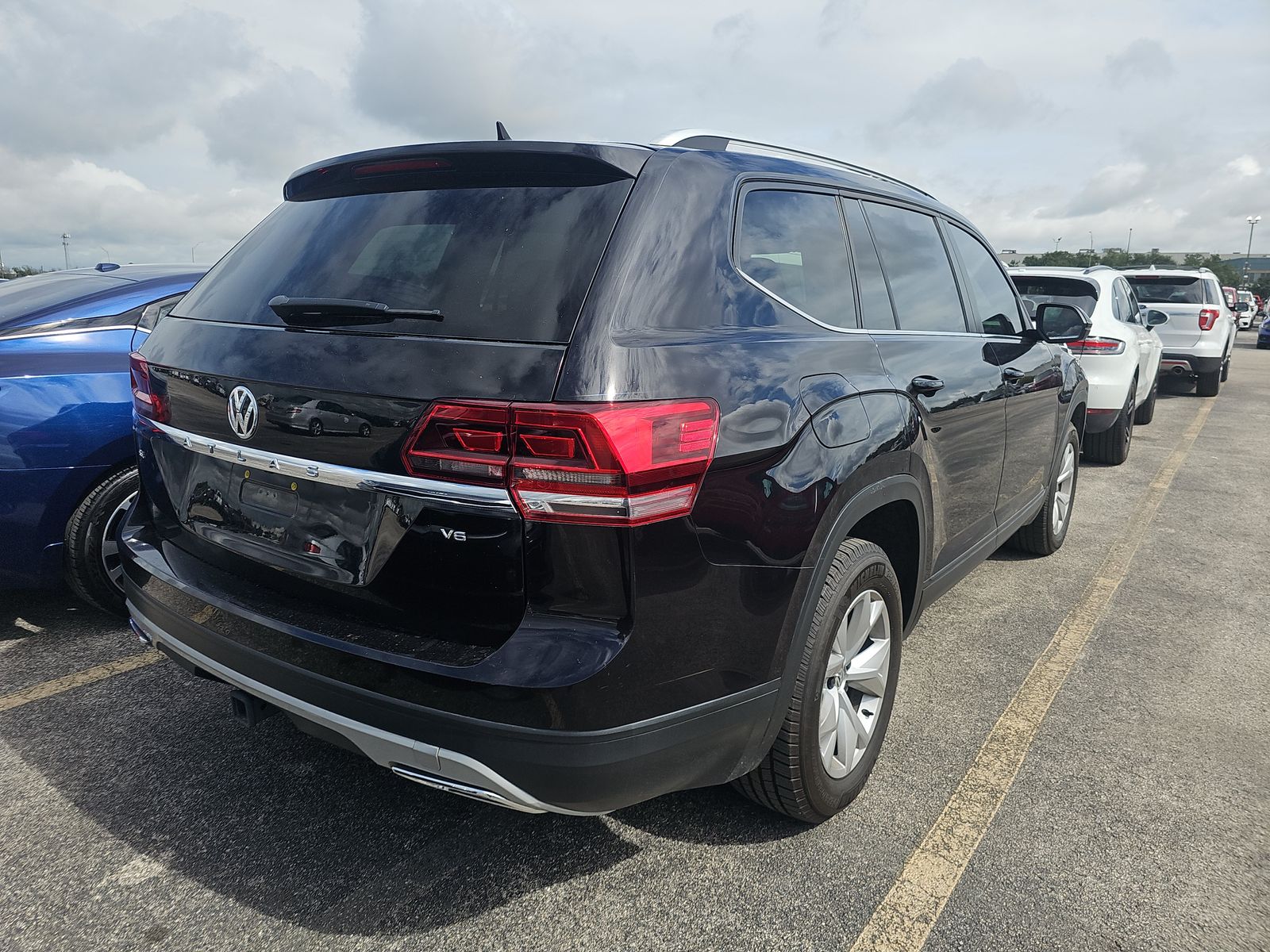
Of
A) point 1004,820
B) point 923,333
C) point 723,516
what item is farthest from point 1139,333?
point 723,516

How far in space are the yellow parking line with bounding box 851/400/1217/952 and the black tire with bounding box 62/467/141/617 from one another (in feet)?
9.89

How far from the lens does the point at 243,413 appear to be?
7.09 ft

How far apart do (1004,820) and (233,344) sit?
2.46 m

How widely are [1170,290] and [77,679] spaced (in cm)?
1447

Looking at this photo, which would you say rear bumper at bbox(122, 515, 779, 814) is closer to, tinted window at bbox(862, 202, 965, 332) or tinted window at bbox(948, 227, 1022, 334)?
tinted window at bbox(862, 202, 965, 332)

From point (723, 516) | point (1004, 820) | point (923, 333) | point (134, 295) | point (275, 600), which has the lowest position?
Result: point (1004, 820)

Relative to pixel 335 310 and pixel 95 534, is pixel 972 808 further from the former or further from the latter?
pixel 95 534

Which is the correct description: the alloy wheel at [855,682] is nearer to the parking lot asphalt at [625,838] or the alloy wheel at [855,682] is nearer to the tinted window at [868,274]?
the parking lot asphalt at [625,838]

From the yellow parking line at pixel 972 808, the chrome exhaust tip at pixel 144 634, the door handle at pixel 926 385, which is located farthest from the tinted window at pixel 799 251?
the chrome exhaust tip at pixel 144 634

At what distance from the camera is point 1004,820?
265cm

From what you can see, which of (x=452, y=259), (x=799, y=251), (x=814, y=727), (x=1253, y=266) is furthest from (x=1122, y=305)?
(x=1253, y=266)

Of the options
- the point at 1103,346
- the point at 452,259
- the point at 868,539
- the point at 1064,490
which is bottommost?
the point at 1064,490

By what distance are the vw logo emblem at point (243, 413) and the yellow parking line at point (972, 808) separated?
186 centimetres

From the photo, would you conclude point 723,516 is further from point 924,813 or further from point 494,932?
point 924,813
